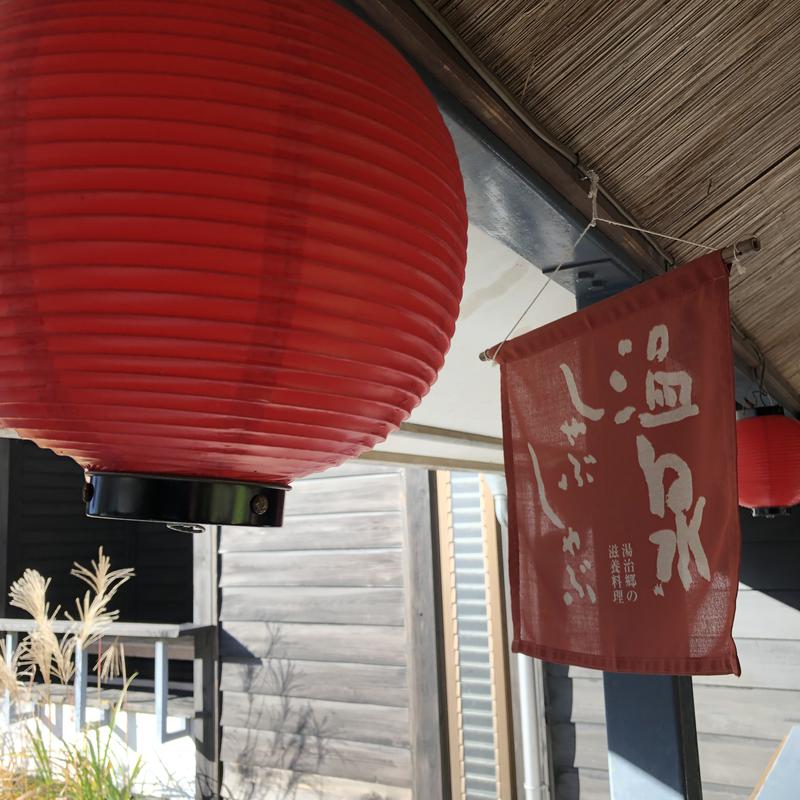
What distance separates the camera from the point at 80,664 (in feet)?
14.6

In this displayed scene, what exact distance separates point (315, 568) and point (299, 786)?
5.03 feet

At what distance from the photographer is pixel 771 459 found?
3.13m

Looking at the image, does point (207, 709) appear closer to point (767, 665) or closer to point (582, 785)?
point (582, 785)

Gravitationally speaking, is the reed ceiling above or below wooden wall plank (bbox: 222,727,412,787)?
above

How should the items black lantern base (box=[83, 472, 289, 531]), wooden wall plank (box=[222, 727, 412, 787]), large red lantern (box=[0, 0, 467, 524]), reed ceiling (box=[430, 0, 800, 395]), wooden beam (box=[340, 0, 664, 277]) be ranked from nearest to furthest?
large red lantern (box=[0, 0, 467, 524])
black lantern base (box=[83, 472, 289, 531])
wooden beam (box=[340, 0, 664, 277])
reed ceiling (box=[430, 0, 800, 395])
wooden wall plank (box=[222, 727, 412, 787])

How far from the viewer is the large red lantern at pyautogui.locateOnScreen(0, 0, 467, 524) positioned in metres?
0.56

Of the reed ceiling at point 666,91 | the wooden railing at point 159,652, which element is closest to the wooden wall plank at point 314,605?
the wooden railing at point 159,652

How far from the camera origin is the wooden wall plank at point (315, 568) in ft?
17.3

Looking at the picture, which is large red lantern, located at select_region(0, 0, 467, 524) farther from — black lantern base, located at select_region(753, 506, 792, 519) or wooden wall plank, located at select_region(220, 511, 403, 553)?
wooden wall plank, located at select_region(220, 511, 403, 553)

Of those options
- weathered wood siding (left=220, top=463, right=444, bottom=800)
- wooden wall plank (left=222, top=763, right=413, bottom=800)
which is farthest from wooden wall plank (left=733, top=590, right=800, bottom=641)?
wooden wall plank (left=222, top=763, right=413, bottom=800)

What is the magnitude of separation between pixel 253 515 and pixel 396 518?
4.62 metres

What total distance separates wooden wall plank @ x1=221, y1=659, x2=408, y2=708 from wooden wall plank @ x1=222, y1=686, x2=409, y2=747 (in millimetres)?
48

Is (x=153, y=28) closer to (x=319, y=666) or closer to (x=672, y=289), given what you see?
(x=672, y=289)

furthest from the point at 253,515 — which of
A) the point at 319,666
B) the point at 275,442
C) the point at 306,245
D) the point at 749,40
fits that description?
the point at 319,666
